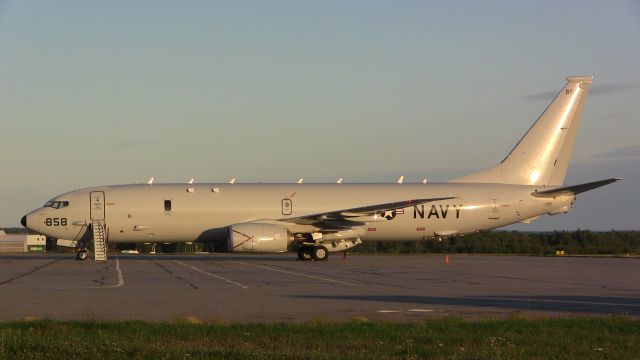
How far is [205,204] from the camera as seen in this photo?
40656 millimetres

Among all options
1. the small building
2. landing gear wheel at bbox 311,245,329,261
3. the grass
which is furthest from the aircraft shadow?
the small building

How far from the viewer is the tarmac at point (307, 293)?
1638 cm

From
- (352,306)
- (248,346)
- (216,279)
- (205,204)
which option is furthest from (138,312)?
(205,204)

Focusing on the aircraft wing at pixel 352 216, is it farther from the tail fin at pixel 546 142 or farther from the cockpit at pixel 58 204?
the cockpit at pixel 58 204

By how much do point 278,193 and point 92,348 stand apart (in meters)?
30.6

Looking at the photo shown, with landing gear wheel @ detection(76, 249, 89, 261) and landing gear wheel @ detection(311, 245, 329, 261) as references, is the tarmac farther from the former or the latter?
landing gear wheel @ detection(76, 249, 89, 261)

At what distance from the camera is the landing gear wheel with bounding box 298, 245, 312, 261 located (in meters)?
40.4

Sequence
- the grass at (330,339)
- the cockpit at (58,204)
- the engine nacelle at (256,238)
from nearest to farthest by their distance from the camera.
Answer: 1. the grass at (330,339)
2. the engine nacelle at (256,238)
3. the cockpit at (58,204)

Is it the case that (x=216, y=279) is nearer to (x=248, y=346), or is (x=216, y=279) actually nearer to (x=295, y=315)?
(x=295, y=315)

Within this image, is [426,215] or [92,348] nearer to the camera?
[92,348]

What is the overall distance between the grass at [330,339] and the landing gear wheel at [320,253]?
2558 cm

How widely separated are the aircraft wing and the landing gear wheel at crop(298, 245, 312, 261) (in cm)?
109

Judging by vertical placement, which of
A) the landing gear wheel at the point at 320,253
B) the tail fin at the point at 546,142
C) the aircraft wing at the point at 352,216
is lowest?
the landing gear wheel at the point at 320,253

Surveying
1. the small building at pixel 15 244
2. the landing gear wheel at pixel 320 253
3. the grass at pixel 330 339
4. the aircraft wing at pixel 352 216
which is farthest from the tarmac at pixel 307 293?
the small building at pixel 15 244
